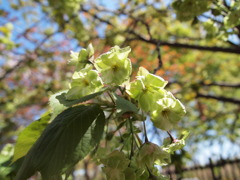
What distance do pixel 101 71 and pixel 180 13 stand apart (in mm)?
1140

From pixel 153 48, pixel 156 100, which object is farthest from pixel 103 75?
pixel 153 48

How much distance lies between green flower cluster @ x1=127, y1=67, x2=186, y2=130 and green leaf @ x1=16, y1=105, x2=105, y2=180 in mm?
155

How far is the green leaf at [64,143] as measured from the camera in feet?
2.40

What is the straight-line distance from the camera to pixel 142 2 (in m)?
4.64

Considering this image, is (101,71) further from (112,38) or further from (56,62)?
(56,62)

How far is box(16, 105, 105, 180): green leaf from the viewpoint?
0.73 m

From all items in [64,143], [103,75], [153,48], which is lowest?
[64,143]

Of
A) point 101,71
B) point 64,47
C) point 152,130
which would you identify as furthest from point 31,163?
point 64,47

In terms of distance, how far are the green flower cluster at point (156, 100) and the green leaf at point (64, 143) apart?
16cm

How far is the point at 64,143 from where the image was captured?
29.9 inches

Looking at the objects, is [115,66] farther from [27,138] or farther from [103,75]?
[27,138]

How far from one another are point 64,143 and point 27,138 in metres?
0.28

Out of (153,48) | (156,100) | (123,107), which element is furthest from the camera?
(153,48)

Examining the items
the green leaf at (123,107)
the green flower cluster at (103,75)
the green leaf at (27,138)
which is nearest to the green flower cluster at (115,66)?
the green flower cluster at (103,75)
